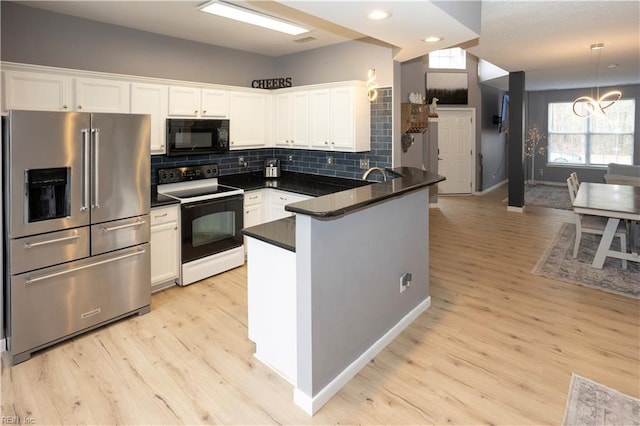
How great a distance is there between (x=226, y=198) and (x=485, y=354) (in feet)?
9.41

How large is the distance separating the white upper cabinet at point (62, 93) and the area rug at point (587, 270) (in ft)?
15.5

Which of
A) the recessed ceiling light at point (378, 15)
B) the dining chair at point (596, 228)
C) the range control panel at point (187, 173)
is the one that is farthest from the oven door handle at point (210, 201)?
the dining chair at point (596, 228)

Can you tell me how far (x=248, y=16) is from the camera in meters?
3.58

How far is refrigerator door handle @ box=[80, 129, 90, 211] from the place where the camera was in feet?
9.20

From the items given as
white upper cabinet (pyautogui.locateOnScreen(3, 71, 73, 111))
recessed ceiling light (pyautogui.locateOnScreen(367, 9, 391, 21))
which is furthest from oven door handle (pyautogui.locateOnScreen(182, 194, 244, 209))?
recessed ceiling light (pyautogui.locateOnScreen(367, 9, 391, 21))

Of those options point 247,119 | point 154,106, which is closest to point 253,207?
point 247,119

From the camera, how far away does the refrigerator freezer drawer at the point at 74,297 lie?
263 centimetres

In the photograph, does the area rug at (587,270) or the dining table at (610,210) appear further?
the dining table at (610,210)

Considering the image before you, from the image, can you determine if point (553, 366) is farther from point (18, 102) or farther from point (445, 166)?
point (445, 166)

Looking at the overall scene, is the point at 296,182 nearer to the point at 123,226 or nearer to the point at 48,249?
the point at 123,226

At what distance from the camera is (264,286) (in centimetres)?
252

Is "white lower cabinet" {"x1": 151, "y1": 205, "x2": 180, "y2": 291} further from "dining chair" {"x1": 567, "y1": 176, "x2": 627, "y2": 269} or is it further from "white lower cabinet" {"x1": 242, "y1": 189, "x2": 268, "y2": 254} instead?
"dining chair" {"x1": 567, "y1": 176, "x2": 627, "y2": 269}

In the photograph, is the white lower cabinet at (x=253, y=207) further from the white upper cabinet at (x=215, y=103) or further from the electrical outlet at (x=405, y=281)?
the electrical outlet at (x=405, y=281)

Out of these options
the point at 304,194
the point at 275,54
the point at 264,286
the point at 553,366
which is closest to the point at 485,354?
the point at 553,366
